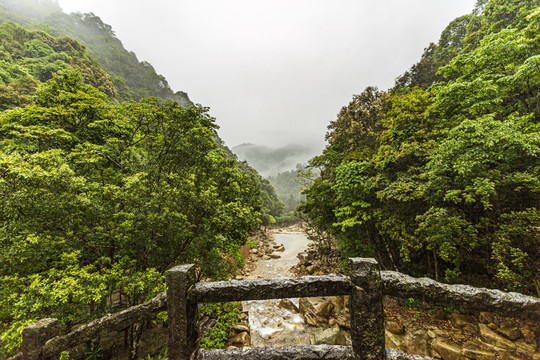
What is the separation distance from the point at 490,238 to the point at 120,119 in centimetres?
1361

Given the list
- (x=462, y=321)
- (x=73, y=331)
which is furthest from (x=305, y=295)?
(x=462, y=321)

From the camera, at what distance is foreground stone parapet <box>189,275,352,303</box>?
248 centimetres

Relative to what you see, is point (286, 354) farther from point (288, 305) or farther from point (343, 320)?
point (288, 305)

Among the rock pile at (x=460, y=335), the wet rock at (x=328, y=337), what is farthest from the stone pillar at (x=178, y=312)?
the rock pile at (x=460, y=335)

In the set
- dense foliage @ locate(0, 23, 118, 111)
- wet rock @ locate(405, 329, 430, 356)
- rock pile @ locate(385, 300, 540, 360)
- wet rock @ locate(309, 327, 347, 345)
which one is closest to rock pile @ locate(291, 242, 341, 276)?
rock pile @ locate(385, 300, 540, 360)

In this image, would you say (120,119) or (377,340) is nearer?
(377,340)

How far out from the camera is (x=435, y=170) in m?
6.39

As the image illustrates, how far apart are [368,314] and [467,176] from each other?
22.0ft

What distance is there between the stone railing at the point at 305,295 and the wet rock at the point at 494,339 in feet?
21.2

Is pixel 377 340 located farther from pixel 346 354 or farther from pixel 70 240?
pixel 70 240

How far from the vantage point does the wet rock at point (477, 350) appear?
5.44 meters

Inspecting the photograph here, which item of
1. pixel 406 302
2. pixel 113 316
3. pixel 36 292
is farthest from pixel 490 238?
pixel 36 292

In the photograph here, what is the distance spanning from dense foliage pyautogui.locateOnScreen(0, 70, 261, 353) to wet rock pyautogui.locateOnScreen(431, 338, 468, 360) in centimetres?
736

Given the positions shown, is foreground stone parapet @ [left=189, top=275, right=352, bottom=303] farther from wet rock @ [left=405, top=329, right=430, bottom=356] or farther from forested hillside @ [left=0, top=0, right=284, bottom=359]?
wet rock @ [left=405, top=329, right=430, bottom=356]
